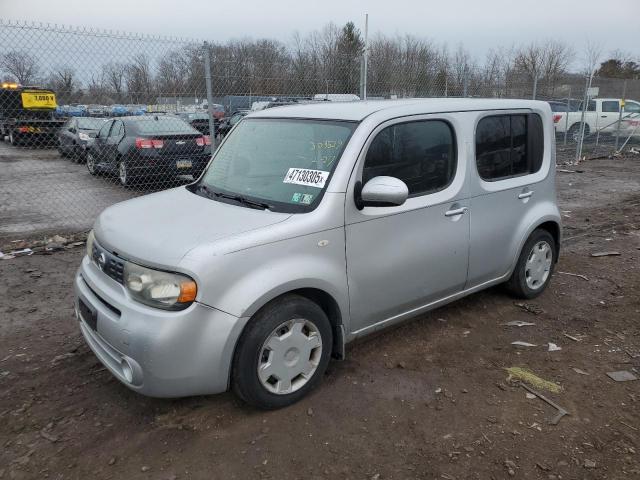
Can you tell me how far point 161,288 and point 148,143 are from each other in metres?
7.90

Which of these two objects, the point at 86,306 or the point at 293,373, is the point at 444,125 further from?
the point at 86,306

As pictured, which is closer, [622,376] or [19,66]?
[622,376]

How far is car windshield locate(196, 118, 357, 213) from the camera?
3160 mm

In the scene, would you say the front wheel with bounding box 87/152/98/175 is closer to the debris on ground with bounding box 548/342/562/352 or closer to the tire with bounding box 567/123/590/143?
the debris on ground with bounding box 548/342/562/352

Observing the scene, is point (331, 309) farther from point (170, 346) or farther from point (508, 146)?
point (508, 146)

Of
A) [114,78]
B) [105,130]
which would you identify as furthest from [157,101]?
[105,130]

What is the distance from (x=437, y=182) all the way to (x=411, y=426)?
5.72 feet

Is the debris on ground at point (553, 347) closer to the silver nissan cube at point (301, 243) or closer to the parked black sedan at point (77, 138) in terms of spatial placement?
the silver nissan cube at point (301, 243)

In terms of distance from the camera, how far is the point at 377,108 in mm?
3434

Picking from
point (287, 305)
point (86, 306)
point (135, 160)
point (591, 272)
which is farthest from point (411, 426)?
point (135, 160)

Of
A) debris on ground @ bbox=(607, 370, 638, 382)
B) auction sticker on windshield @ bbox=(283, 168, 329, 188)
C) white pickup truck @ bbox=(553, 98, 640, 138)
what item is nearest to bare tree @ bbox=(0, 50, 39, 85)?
auction sticker on windshield @ bbox=(283, 168, 329, 188)

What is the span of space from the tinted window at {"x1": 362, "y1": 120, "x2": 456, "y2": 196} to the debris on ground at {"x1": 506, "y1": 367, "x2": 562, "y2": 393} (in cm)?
142

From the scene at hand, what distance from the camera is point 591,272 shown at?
219 inches

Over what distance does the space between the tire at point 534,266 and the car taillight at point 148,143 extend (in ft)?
24.6
